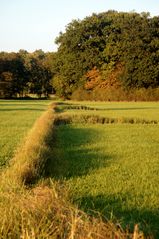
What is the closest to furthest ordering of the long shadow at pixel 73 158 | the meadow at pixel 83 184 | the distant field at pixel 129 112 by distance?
1. the meadow at pixel 83 184
2. the long shadow at pixel 73 158
3. the distant field at pixel 129 112

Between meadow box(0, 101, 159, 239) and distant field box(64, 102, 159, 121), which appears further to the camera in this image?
Result: distant field box(64, 102, 159, 121)

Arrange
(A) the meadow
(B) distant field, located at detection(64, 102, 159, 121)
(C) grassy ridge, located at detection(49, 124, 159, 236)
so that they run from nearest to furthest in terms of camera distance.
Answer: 1. (A) the meadow
2. (C) grassy ridge, located at detection(49, 124, 159, 236)
3. (B) distant field, located at detection(64, 102, 159, 121)

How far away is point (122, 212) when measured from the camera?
6820 mm

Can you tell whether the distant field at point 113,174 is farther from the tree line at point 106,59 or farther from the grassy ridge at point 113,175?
the tree line at point 106,59

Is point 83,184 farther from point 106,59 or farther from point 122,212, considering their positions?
point 106,59

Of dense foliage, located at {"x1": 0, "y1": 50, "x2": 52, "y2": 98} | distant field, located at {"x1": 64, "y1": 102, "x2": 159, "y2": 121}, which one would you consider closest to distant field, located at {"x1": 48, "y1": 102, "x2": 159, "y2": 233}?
distant field, located at {"x1": 64, "y1": 102, "x2": 159, "y2": 121}

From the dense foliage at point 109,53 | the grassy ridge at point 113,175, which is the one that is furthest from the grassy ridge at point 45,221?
the dense foliage at point 109,53

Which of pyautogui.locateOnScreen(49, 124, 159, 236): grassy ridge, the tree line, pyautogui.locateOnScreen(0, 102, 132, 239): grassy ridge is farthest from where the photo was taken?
the tree line

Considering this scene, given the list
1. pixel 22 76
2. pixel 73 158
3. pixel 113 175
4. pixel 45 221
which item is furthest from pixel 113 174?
pixel 22 76

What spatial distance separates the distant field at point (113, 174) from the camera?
22.6 ft

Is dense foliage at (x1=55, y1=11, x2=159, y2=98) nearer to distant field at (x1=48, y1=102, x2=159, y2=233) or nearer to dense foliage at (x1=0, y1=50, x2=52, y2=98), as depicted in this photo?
A: dense foliage at (x1=0, y1=50, x2=52, y2=98)

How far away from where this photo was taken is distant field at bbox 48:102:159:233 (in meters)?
6.90

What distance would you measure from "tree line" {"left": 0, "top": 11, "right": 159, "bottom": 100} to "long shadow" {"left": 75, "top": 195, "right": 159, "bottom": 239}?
56.8 m

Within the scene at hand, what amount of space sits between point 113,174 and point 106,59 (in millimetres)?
63936
